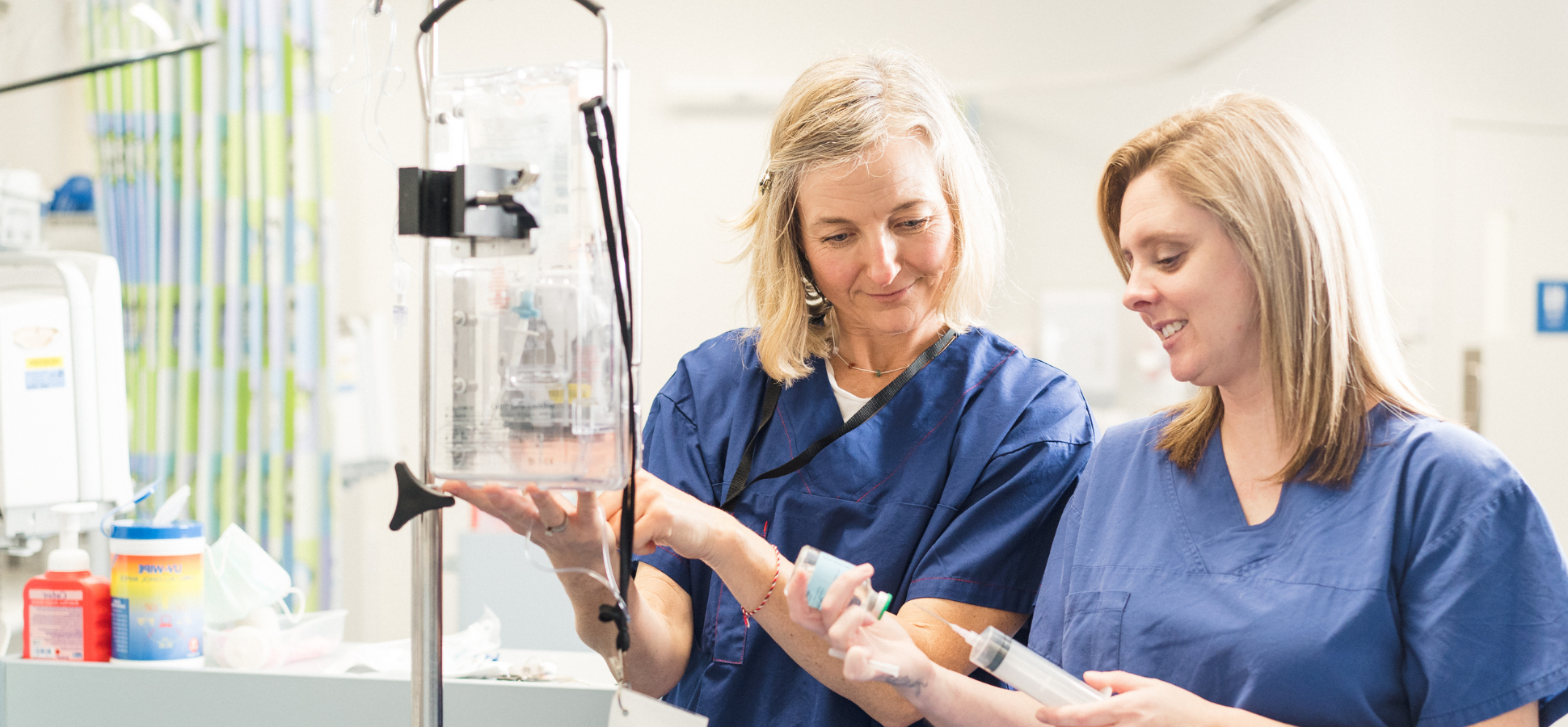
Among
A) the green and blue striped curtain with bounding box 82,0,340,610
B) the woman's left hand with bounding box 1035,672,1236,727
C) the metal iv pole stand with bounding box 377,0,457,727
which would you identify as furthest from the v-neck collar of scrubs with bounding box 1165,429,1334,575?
the green and blue striped curtain with bounding box 82,0,340,610

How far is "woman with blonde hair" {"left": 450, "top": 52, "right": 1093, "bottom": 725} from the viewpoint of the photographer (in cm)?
119

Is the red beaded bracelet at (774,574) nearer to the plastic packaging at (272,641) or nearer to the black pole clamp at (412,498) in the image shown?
the black pole clamp at (412,498)

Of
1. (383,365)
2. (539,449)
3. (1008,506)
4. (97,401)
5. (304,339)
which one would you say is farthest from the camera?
(383,365)

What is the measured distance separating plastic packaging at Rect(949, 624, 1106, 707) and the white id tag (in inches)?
10.1

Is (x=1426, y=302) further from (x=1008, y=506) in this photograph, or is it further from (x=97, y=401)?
(x=97, y=401)

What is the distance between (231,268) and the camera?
8.91 feet

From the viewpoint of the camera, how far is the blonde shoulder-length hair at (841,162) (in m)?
1.22

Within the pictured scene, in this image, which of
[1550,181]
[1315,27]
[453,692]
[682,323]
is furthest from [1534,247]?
[453,692]

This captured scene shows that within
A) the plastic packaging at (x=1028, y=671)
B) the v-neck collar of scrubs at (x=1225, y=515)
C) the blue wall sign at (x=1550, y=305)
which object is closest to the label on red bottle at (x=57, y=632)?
the plastic packaging at (x=1028, y=671)

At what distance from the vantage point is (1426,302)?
3.20 m

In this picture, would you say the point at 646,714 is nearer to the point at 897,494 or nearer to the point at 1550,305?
the point at 897,494

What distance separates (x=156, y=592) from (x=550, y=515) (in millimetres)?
801

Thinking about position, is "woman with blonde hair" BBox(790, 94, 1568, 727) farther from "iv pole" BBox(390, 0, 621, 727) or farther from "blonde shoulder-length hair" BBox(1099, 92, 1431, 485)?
"iv pole" BBox(390, 0, 621, 727)

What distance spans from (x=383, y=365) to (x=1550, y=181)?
139 inches
